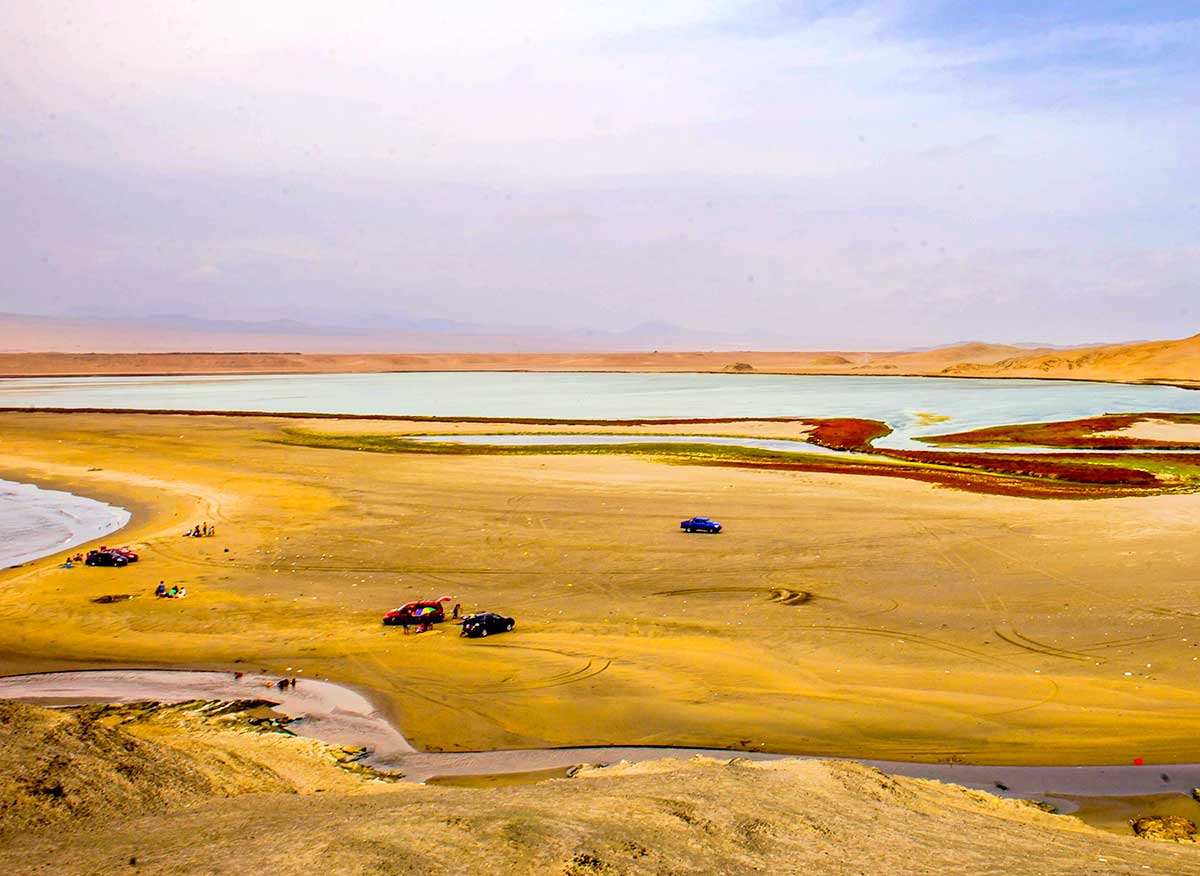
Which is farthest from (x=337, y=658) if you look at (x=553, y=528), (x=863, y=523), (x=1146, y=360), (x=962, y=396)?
(x=1146, y=360)

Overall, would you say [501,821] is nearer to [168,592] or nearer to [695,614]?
[695,614]

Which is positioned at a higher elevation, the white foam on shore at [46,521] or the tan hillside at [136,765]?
the tan hillside at [136,765]

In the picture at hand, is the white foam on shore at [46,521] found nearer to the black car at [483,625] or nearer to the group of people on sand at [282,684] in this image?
the group of people on sand at [282,684]

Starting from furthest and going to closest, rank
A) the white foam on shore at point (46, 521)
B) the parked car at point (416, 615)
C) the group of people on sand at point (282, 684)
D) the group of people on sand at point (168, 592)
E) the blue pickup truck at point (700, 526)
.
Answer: the white foam on shore at point (46, 521) → the blue pickup truck at point (700, 526) → the group of people on sand at point (168, 592) → the parked car at point (416, 615) → the group of people on sand at point (282, 684)

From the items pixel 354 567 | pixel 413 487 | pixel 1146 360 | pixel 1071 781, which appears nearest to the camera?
pixel 1071 781

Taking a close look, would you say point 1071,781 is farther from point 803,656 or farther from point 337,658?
point 337,658

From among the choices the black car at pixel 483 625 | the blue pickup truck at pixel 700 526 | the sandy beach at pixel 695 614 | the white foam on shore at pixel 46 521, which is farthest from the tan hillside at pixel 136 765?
the white foam on shore at pixel 46 521

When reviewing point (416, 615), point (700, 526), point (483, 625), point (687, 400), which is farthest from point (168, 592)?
point (687, 400)
